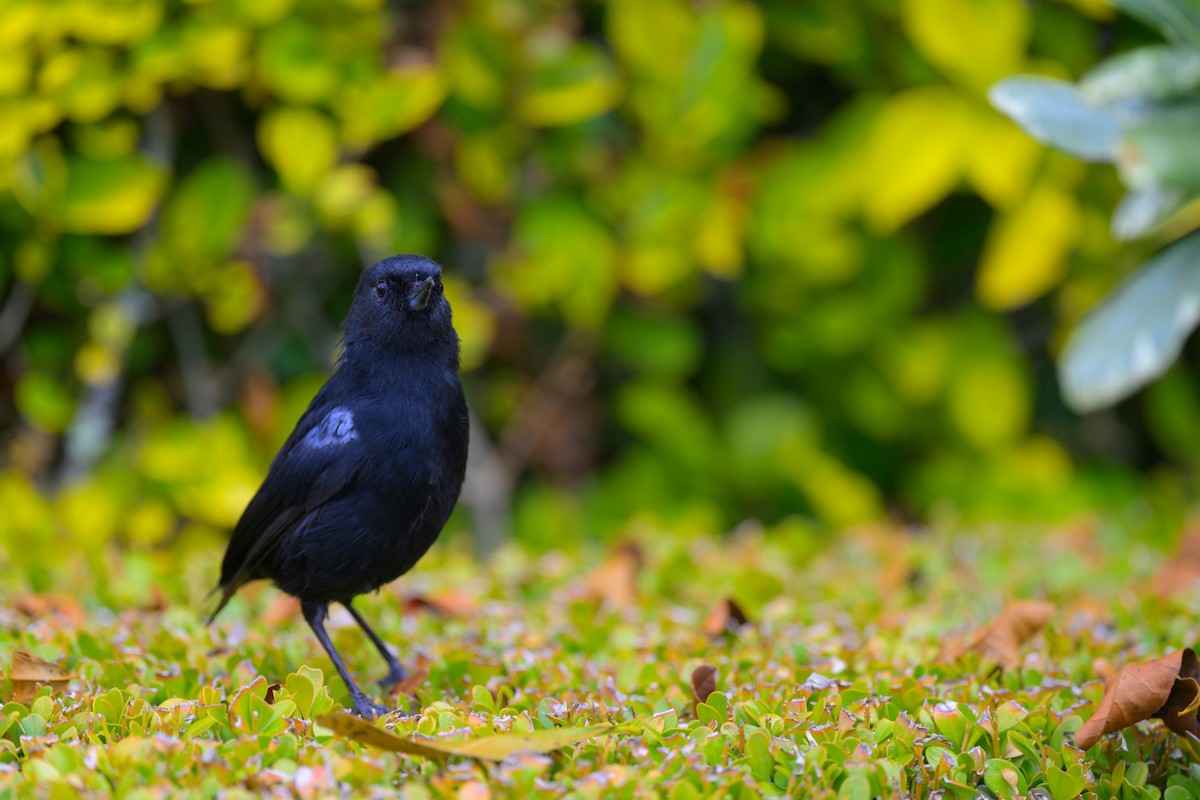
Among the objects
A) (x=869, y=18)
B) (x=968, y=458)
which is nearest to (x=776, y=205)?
(x=869, y=18)

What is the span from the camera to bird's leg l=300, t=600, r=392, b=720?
110 inches

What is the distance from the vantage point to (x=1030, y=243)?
4840 mm

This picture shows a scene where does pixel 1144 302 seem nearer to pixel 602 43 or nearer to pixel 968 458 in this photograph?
pixel 968 458

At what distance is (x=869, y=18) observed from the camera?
5.24 m

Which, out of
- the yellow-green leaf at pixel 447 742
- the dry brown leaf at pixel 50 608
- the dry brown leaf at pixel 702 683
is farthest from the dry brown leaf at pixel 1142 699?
the dry brown leaf at pixel 50 608

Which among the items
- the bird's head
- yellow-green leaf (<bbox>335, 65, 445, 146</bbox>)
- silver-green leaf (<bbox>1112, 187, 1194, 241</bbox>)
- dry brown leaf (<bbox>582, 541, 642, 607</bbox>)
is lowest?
dry brown leaf (<bbox>582, 541, 642, 607</bbox>)

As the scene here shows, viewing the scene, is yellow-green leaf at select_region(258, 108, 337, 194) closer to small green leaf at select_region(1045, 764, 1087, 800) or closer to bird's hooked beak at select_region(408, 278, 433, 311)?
bird's hooked beak at select_region(408, 278, 433, 311)

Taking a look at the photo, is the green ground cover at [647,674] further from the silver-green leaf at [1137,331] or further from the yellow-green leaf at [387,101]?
the yellow-green leaf at [387,101]

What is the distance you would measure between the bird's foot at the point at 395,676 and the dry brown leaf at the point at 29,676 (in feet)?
2.41

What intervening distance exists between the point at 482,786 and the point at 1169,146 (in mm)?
2827

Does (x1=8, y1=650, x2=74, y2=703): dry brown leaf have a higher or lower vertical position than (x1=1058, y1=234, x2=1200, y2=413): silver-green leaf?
higher

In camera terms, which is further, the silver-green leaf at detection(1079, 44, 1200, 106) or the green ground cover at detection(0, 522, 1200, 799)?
the silver-green leaf at detection(1079, 44, 1200, 106)

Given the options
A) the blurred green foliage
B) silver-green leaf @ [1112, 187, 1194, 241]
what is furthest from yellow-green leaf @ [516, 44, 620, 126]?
silver-green leaf @ [1112, 187, 1194, 241]

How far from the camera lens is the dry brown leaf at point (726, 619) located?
11.0 feet
